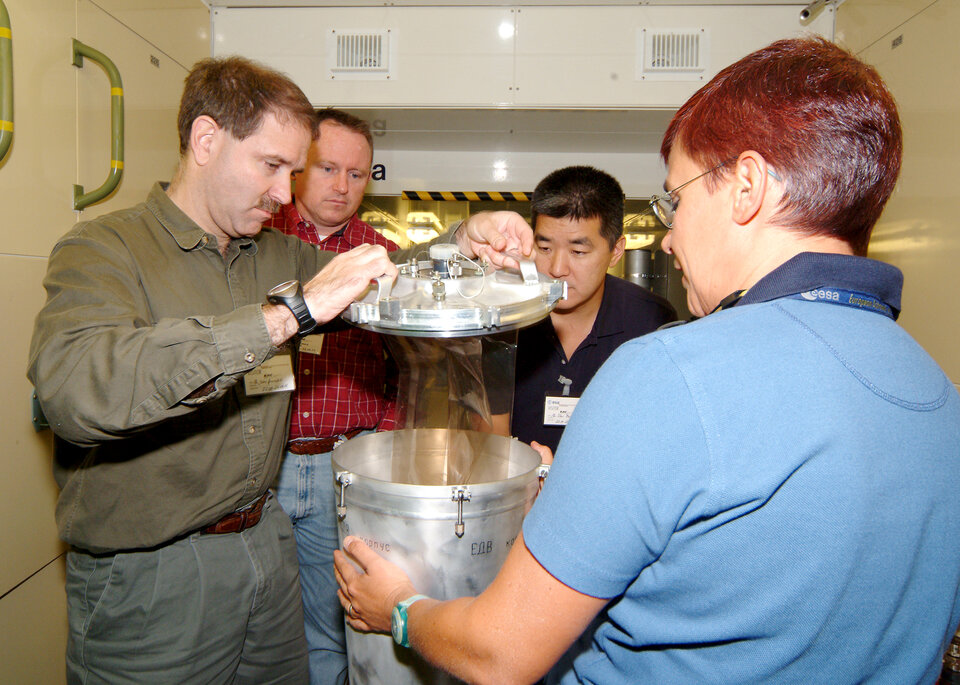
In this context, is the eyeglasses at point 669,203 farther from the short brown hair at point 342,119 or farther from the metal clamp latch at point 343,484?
the short brown hair at point 342,119

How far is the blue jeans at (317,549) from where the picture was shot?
2123 mm

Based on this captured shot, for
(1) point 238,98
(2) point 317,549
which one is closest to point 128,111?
(1) point 238,98

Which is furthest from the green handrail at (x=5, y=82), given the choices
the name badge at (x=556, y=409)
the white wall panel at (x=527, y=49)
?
the name badge at (x=556, y=409)

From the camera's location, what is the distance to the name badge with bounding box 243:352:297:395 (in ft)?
4.94

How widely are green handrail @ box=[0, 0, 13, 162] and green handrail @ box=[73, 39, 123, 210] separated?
→ 29cm

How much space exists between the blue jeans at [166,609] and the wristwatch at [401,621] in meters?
0.69

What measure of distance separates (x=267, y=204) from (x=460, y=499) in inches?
36.6

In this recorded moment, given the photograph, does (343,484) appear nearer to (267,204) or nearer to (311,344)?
(267,204)

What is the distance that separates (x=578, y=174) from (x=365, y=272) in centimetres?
131

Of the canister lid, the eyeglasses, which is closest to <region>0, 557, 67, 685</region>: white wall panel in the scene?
the canister lid

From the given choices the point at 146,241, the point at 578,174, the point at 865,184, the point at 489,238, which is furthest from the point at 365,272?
the point at 578,174

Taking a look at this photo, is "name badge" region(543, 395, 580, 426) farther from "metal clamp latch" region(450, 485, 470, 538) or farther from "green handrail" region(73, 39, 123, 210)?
"green handrail" region(73, 39, 123, 210)

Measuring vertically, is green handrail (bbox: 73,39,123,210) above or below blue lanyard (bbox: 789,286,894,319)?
above

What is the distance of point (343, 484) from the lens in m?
1.06
